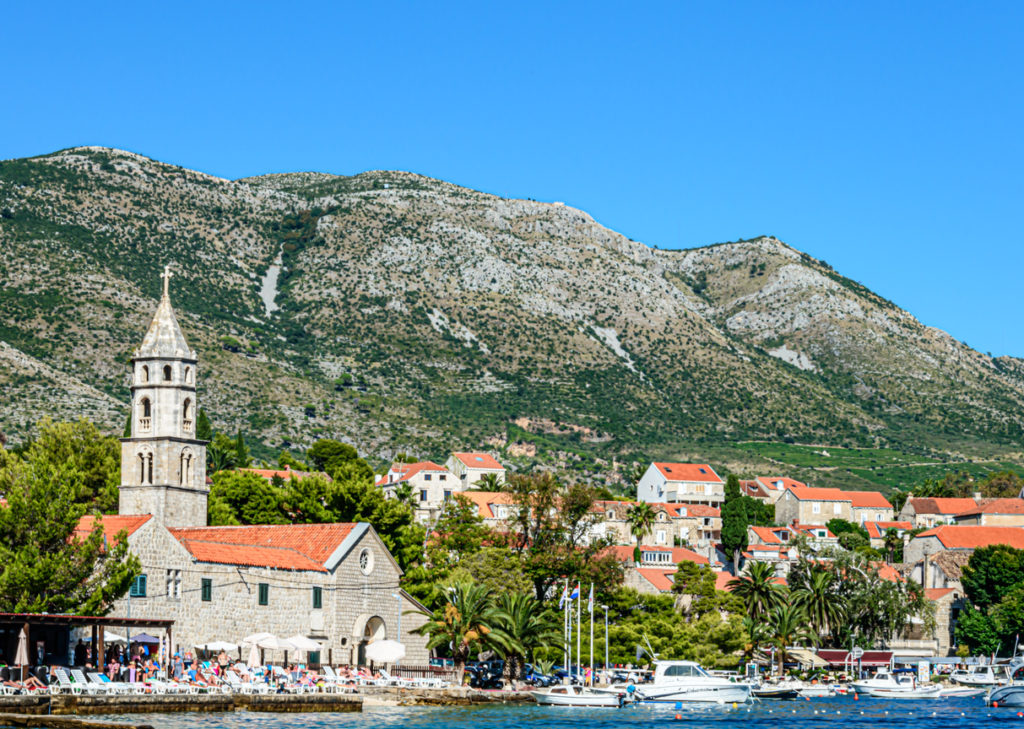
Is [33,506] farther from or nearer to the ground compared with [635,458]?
nearer to the ground

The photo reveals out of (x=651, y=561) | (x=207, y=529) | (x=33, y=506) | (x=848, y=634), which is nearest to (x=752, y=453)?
(x=651, y=561)

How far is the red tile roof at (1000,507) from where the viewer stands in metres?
154

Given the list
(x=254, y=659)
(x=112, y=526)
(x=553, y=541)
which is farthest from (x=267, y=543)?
(x=553, y=541)

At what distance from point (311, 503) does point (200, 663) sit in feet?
76.2

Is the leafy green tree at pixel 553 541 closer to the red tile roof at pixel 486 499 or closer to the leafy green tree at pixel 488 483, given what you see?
the red tile roof at pixel 486 499

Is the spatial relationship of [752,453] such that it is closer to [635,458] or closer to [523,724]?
[635,458]

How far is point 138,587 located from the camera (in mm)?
58938

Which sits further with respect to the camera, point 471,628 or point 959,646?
point 959,646

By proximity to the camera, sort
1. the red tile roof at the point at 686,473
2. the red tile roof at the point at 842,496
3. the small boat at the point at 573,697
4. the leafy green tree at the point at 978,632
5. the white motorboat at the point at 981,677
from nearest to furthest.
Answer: the small boat at the point at 573,697 → the white motorboat at the point at 981,677 → the leafy green tree at the point at 978,632 → the red tile roof at the point at 842,496 → the red tile roof at the point at 686,473

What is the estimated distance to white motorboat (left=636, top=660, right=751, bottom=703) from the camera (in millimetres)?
75500

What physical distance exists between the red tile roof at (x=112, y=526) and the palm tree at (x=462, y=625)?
1742 centimetres

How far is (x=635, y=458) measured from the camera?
19675cm

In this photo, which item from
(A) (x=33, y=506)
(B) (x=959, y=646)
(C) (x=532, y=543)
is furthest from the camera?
(B) (x=959, y=646)

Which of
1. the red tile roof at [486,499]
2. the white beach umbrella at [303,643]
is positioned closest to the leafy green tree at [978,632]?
the red tile roof at [486,499]
